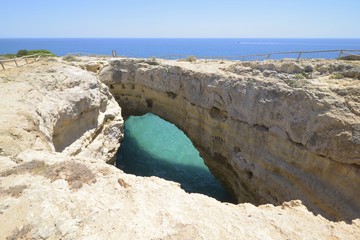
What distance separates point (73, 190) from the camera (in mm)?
7723

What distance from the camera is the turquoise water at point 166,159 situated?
22766mm

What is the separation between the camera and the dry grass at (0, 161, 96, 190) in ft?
26.9

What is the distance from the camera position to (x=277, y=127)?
15.4m

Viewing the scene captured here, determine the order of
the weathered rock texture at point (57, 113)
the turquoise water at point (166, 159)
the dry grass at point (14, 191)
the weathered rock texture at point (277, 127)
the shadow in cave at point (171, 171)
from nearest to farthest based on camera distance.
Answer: the dry grass at point (14, 191)
the weathered rock texture at point (57, 113)
the weathered rock texture at point (277, 127)
the shadow in cave at point (171, 171)
the turquoise water at point (166, 159)

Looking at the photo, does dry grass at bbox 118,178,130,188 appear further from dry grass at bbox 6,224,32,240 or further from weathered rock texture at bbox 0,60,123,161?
weathered rock texture at bbox 0,60,123,161

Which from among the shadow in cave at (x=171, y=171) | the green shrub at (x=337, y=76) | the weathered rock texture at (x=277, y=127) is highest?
Answer: the green shrub at (x=337, y=76)

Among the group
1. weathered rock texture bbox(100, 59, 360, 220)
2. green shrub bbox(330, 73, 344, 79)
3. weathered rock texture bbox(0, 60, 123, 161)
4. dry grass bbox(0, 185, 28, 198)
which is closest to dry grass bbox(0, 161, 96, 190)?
dry grass bbox(0, 185, 28, 198)

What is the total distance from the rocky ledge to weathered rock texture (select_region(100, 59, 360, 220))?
6 centimetres

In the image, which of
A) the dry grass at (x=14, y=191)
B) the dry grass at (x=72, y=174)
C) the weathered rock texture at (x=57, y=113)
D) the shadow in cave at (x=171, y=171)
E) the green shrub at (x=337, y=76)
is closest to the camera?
the dry grass at (x=14, y=191)

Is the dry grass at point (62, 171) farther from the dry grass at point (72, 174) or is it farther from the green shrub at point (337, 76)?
the green shrub at point (337, 76)

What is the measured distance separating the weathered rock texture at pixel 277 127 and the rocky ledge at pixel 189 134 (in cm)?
6

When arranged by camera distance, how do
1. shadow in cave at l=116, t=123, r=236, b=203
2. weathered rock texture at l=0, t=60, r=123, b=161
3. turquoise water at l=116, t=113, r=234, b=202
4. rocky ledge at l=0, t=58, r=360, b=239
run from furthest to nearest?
turquoise water at l=116, t=113, r=234, b=202 → shadow in cave at l=116, t=123, r=236, b=203 → weathered rock texture at l=0, t=60, r=123, b=161 → rocky ledge at l=0, t=58, r=360, b=239

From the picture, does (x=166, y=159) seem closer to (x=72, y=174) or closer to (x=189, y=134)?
(x=189, y=134)

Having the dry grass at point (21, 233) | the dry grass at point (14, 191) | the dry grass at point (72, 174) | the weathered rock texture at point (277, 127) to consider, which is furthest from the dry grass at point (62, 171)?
the weathered rock texture at point (277, 127)
